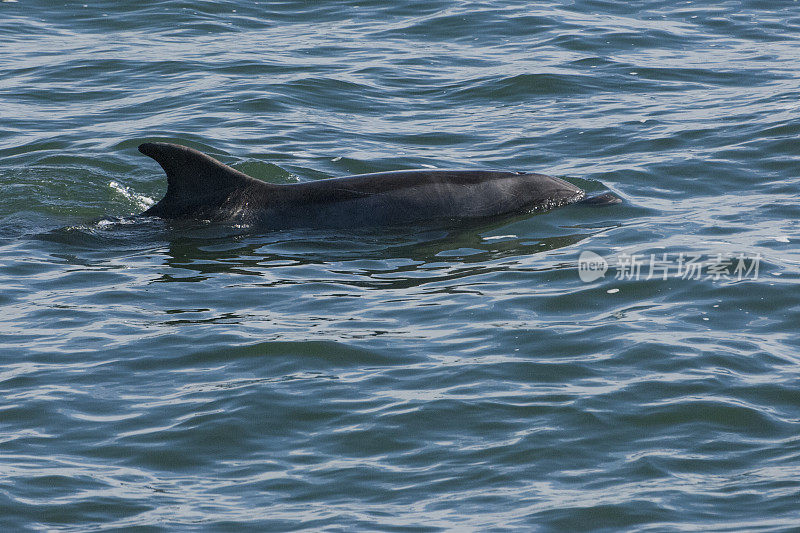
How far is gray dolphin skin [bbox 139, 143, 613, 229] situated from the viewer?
11.3 meters

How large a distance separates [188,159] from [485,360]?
13.3ft

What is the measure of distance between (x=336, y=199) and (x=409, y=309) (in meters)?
Answer: 2.51

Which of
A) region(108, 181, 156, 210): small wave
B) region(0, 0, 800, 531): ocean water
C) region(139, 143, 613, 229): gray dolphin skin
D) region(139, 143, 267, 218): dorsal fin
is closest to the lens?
region(0, 0, 800, 531): ocean water

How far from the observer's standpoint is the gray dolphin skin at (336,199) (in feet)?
36.9

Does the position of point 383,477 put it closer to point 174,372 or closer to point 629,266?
point 174,372

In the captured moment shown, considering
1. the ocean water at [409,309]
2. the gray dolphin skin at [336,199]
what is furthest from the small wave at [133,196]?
the gray dolphin skin at [336,199]

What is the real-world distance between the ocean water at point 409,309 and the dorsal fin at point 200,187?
22 cm

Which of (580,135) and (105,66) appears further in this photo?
(105,66)

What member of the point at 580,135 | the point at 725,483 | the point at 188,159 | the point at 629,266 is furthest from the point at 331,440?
the point at 580,135

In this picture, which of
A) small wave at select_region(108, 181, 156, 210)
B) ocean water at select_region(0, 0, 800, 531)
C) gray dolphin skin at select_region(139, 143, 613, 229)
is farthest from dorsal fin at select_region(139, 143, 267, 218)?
small wave at select_region(108, 181, 156, 210)

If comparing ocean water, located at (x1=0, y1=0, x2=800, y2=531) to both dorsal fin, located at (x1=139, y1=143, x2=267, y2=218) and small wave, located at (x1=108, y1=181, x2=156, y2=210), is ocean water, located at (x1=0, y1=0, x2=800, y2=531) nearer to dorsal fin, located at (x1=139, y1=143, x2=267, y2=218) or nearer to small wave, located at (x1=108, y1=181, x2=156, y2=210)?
small wave, located at (x1=108, y1=181, x2=156, y2=210)

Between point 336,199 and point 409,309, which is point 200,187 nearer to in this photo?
point 336,199

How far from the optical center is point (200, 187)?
11289mm

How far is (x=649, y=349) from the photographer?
8062 mm
